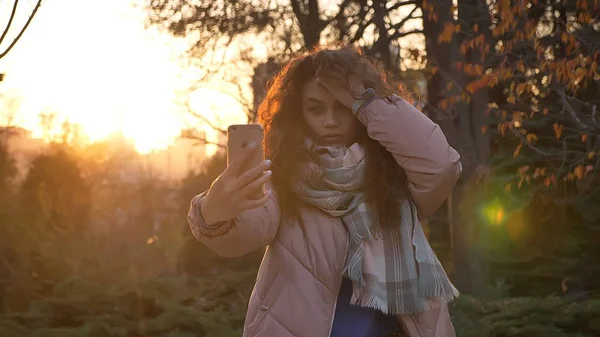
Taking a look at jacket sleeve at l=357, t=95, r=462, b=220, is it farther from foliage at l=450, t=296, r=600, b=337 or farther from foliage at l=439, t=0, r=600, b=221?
foliage at l=450, t=296, r=600, b=337

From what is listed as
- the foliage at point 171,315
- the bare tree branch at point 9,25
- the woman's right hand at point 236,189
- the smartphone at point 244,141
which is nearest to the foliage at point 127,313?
the foliage at point 171,315

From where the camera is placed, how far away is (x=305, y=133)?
3.17m

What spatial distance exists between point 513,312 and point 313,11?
4.80 metres

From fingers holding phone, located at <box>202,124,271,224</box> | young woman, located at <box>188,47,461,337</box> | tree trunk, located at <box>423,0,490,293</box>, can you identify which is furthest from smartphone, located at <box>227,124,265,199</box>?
tree trunk, located at <box>423,0,490,293</box>

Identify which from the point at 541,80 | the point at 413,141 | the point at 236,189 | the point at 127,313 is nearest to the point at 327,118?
the point at 413,141

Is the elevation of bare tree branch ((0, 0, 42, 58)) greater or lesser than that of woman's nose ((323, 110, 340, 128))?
greater

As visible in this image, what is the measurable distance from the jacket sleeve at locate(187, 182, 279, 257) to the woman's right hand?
8 cm

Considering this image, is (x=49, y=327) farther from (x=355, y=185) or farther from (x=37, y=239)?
(x=355, y=185)

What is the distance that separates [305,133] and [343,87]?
261 mm

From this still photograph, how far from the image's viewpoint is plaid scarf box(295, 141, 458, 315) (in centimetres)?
288

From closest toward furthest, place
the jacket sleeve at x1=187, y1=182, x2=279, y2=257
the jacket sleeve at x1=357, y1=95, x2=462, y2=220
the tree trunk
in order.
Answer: the jacket sleeve at x1=187, y1=182, x2=279, y2=257 → the jacket sleeve at x1=357, y1=95, x2=462, y2=220 → the tree trunk

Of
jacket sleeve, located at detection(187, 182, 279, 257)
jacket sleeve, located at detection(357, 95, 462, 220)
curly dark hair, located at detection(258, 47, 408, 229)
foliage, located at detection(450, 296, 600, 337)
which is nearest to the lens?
jacket sleeve, located at detection(187, 182, 279, 257)

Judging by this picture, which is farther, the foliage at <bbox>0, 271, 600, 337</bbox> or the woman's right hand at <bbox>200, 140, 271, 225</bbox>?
the foliage at <bbox>0, 271, 600, 337</bbox>

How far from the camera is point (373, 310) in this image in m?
2.96
